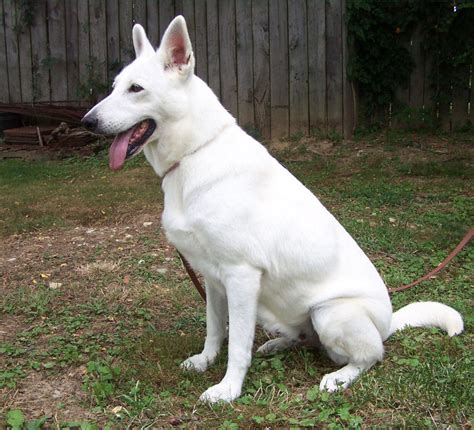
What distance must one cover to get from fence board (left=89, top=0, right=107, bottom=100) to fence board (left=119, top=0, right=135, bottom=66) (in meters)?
0.28

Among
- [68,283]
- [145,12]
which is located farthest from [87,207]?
[145,12]

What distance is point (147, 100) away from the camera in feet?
10.1

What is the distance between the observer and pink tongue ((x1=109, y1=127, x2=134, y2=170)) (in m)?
3.06

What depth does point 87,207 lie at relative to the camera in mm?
6824

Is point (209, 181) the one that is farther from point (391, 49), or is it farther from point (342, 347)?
point (391, 49)

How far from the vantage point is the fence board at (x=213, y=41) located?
8.98 m

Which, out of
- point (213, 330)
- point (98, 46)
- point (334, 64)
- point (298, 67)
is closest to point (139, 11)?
point (98, 46)

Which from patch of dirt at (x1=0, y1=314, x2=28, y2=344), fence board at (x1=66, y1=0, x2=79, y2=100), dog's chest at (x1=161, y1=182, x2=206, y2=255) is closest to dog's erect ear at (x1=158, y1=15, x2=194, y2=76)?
dog's chest at (x1=161, y1=182, x2=206, y2=255)

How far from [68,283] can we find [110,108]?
215 centimetres

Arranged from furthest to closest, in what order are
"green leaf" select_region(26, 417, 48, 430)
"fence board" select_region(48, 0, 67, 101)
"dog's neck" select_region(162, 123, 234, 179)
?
"fence board" select_region(48, 0, 67, 101) → "dog's neck" select_region(162, 123, 234, 179) → "green leaf" select_region(26, 417, 48, 430)

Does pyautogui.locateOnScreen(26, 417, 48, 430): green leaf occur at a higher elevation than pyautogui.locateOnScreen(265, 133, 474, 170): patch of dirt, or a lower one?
lower

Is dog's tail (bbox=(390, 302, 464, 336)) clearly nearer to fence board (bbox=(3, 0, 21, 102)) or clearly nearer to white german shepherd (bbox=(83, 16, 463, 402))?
white german shepherd (bbox=(83, 16, 463, 402))

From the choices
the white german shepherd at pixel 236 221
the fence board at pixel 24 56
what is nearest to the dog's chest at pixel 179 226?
the white german shepherd at pixel 236 221

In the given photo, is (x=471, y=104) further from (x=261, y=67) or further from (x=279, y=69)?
(x=261, y=67)
